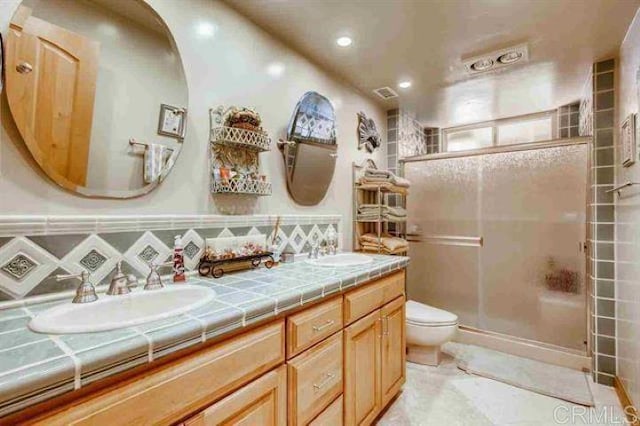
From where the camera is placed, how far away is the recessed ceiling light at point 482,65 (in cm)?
219

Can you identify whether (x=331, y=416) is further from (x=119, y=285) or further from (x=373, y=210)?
(x=373, y=210)

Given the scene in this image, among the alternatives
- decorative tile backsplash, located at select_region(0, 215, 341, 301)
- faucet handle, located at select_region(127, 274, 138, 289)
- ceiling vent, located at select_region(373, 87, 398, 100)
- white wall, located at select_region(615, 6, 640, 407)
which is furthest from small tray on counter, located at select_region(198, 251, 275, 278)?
white wall, located at select_region(615, 6, 640, 407)

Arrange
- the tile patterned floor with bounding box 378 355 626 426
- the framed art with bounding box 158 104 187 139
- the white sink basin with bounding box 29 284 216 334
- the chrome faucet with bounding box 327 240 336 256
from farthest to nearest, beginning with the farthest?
the chrome faucet with bounding box 327 240 336 256
the tile patterned floor with bounding box 378 355 626 426
the framed art with bounding box 158 104 187 139
the white sink basin with bounding box 29 284 216 334

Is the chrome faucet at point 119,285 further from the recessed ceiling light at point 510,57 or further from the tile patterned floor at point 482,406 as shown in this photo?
the recessed ceiling light at point 510,57

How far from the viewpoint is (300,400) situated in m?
1.12

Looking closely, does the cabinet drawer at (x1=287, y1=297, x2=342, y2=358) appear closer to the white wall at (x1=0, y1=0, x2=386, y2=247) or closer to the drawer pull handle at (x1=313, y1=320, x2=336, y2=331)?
the drawer pull handle at (x1=313, y1=320, x2=336, y2=331)

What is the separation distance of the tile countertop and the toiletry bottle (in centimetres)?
17

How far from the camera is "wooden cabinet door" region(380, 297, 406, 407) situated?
1.70 metres

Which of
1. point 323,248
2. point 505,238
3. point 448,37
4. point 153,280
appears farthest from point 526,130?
point 153,280

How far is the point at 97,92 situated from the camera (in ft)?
3.75

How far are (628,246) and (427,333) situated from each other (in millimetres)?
1294

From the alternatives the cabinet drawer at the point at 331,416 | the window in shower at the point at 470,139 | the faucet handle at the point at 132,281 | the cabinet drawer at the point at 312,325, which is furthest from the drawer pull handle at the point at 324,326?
the window in shower at the point at 470,139

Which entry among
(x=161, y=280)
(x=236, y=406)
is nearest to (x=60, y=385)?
(x=236, y=406)

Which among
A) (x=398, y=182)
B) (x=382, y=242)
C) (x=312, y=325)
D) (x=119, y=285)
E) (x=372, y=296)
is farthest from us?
(x=398, y=182)
